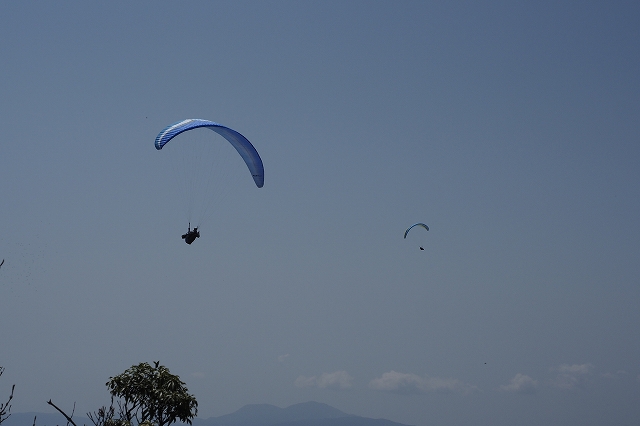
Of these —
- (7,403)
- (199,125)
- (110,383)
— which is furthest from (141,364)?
(7,403)

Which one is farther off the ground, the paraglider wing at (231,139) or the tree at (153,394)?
the paraglider wing at (231,139)

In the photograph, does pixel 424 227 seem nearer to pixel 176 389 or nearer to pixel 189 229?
pixel 189 229

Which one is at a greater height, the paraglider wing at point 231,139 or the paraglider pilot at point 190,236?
the paraglider wing at point 231,139

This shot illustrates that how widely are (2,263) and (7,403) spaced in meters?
6.29

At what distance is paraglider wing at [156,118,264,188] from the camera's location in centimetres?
3606

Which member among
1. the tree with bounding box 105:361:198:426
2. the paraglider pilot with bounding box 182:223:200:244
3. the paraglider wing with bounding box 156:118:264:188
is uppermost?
the paraglider wing with bounding box 156:118:264:188

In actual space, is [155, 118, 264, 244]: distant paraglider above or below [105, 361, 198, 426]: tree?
above

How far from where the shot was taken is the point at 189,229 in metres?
39.7

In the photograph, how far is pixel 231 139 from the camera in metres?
40.3

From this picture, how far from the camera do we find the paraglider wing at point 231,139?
36.1 meters

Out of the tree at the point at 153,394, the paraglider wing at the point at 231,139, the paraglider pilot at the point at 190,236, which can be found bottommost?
the tree at the point at 153,394

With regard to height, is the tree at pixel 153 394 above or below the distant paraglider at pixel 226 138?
below

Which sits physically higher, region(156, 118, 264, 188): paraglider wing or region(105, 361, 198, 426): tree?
region(156, 118, 264, 188): paraglider wing

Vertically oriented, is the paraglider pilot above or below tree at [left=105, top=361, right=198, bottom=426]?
above
